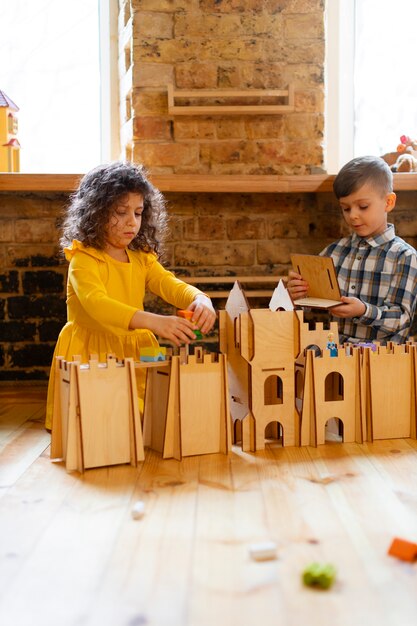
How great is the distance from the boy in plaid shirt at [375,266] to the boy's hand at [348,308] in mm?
51

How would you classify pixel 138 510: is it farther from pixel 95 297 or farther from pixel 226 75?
pixel 226 75

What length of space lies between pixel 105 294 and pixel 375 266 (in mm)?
964

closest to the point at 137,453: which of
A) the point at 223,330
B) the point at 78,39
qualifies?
the point at 223,330

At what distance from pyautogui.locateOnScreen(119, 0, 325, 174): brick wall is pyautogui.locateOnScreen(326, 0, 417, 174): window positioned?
348mm

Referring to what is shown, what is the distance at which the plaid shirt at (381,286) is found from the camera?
236 centimetres

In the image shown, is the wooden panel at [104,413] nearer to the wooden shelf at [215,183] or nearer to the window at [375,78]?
the wooden shelf at [215,183]

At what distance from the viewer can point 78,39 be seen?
3096 mm

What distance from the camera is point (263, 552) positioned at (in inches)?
47.2

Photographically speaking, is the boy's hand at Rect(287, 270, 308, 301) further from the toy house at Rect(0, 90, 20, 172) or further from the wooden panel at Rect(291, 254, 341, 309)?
the toy house at Rect(0, 90, 20, 172)

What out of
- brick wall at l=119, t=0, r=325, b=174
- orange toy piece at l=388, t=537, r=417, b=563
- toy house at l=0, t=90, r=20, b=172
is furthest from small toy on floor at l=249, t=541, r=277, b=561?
toy house at l=0, t=90, r=20, b=172

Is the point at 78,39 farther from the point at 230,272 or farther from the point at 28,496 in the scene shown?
the point at 28,496

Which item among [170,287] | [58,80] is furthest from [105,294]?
[58,80]

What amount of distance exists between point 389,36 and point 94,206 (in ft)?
5.84

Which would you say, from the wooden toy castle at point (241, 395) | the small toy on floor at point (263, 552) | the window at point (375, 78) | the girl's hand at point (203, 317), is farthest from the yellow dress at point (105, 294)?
the window at point (375, 78)
